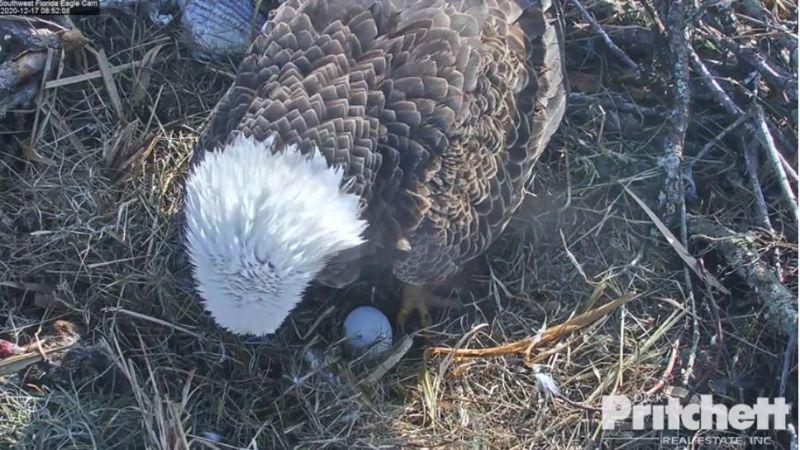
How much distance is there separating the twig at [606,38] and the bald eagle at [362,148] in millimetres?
375

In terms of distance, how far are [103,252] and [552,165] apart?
6.65 ft

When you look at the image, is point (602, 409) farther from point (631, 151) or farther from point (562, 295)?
point (631, 151)

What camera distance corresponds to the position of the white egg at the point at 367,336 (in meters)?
3.60

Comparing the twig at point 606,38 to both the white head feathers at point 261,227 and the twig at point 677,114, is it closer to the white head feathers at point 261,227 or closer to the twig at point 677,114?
the twig at point 677,114

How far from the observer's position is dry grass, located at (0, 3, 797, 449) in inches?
135

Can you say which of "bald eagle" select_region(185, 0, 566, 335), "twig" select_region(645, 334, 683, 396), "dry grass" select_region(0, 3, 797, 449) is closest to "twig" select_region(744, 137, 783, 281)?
"dry grass" select_region(0, 3, 797, 449)

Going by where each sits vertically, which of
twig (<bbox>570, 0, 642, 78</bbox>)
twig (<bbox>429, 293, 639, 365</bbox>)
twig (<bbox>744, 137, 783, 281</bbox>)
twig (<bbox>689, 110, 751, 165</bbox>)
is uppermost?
twig (<bbox>570, 0, 642, 78</bbox>)

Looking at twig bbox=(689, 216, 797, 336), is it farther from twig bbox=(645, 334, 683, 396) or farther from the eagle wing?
the eagle wing

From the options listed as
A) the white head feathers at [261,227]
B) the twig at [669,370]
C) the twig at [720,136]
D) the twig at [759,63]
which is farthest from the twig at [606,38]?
the white head feathers at [261,227]

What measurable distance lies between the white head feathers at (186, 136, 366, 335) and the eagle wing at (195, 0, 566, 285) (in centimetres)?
12

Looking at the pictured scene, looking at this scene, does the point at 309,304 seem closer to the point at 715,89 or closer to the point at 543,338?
the point at 543,338

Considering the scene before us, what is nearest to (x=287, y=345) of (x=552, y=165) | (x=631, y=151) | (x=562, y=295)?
(x=562, y=295)

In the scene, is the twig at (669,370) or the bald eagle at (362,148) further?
the twig at (669,370)

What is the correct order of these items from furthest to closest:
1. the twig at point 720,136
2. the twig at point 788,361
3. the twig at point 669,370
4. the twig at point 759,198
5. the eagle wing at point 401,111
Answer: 1. the twig at point 720,136
2. the twig at point 759,198
3. the twig at point 669,370
4. the twig at point 788,361
5. the eagle wing at point 401,111
